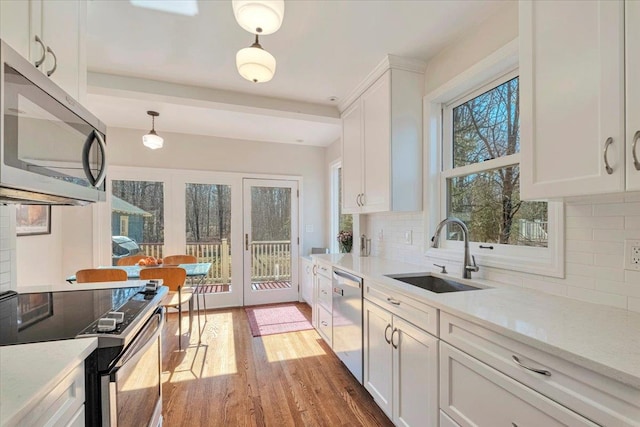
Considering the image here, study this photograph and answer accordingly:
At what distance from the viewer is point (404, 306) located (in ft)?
5.45

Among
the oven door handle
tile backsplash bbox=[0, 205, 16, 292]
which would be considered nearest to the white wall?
the oven door handle

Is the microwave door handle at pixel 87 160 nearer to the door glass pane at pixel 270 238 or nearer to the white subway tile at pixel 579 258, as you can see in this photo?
the white subway tile at pixel 579 258

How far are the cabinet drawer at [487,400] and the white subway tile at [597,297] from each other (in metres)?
0.64

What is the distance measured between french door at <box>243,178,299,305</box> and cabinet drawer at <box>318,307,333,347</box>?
1.61 meters

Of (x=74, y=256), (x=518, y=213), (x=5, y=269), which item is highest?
(x=518, y=213)

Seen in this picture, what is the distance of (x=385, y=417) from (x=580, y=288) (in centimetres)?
141

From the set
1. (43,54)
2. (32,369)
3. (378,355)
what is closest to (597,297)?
(378,355)

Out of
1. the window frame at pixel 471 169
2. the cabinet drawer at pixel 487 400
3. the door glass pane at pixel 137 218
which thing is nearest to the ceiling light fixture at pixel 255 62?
the window frame at pixel 471 169

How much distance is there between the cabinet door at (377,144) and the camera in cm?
236

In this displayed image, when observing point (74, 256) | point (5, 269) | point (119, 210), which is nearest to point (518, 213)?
point (5, 269)

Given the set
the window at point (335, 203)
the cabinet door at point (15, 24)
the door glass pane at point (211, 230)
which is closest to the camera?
the cabinet door at point (15, 24)

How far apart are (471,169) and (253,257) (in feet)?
11.0

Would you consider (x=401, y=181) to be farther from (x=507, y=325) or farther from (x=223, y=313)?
(x=223, y=313)

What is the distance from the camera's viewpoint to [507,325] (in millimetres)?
1057
